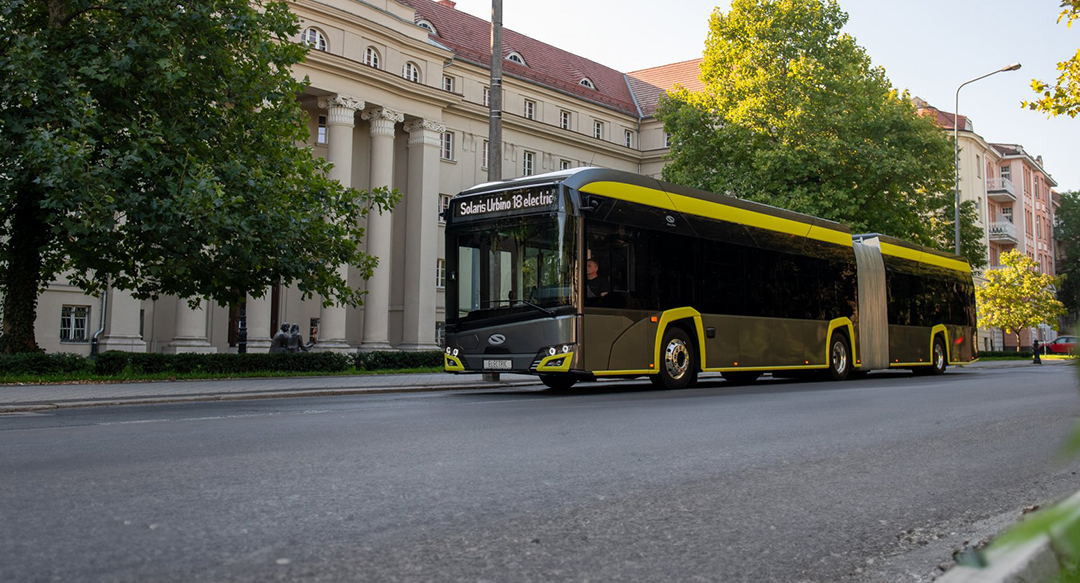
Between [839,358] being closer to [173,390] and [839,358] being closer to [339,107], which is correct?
[173,390]

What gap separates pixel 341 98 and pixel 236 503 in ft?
111

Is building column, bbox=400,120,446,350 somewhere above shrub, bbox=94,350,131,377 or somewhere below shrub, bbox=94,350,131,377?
above

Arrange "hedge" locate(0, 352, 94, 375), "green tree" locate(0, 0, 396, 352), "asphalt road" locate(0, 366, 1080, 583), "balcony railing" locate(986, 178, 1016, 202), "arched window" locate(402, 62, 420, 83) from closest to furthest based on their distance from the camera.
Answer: "asphalt road" locate(0, 366, 1080, 583) → "green tree" locate(0, 0, 396, 352) → "hedge" locate(0, 352, 94, 375) → "arched window" locate(402, 62, 420, 83) → "balcony railing" locate(986, 178, 1016, 202)

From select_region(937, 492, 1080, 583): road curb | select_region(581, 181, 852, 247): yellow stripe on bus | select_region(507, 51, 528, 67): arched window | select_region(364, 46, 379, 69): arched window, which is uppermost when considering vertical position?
select_region(507, 51, 528, 67): arched window

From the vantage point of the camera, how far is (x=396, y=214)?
140ft

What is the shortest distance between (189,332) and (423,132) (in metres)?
13.8

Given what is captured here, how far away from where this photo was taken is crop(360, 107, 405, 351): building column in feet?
126

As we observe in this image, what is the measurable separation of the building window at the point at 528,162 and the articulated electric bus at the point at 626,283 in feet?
101

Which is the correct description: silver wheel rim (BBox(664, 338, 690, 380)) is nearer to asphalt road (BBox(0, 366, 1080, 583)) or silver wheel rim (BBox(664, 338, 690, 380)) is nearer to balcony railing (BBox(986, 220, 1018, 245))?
asphalt road (BBox(0, 366, 1080, 583))

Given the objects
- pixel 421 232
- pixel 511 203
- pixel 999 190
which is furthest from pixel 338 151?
pixel 999 190

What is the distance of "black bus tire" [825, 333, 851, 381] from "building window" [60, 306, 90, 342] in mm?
26149

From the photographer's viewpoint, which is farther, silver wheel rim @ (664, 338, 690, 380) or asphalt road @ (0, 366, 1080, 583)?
silver wheel rim @ (664, 338, 690, 380)

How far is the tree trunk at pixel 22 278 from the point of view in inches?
766

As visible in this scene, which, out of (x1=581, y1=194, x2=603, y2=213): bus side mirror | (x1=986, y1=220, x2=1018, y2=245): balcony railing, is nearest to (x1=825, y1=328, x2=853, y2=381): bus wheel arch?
(x1=581, y1=194, x2=603, y2=213): bus side mirror
